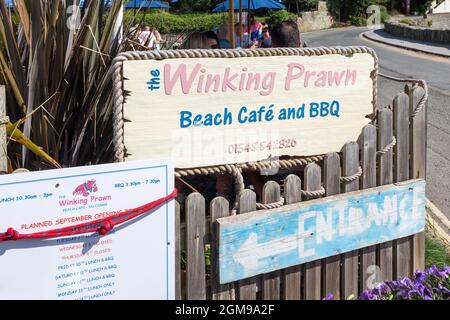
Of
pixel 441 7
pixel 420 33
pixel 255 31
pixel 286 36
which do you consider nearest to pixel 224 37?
pixel 286 36

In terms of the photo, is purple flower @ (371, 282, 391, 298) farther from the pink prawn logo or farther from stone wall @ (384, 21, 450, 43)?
stone wall @ (384, 21, 450, 43)

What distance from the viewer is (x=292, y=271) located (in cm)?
335

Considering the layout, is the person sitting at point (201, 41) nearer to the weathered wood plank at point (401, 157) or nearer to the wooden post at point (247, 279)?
the weathered wood plank at point (401, 157)

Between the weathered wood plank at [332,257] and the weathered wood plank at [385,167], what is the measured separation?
0.34m

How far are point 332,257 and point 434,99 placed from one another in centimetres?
1039

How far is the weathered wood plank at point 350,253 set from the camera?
3.51 m

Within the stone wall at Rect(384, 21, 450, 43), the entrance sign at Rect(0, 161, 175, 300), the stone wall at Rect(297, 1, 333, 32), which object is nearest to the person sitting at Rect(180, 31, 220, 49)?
the entrance sign at Rect(0, 161, 175, 300)

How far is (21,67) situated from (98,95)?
1.37ft

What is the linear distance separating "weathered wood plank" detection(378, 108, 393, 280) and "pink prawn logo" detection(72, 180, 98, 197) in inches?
71.4

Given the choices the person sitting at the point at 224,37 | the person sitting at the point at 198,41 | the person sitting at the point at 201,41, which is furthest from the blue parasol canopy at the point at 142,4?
the person sitting at the point at 224,37

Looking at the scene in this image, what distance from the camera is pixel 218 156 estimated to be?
10.5 feet

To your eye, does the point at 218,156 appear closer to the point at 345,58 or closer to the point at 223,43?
the point at 345,58

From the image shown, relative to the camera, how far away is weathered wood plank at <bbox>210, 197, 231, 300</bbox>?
9.91 feet

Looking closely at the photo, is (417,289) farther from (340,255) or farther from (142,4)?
(142,4)
